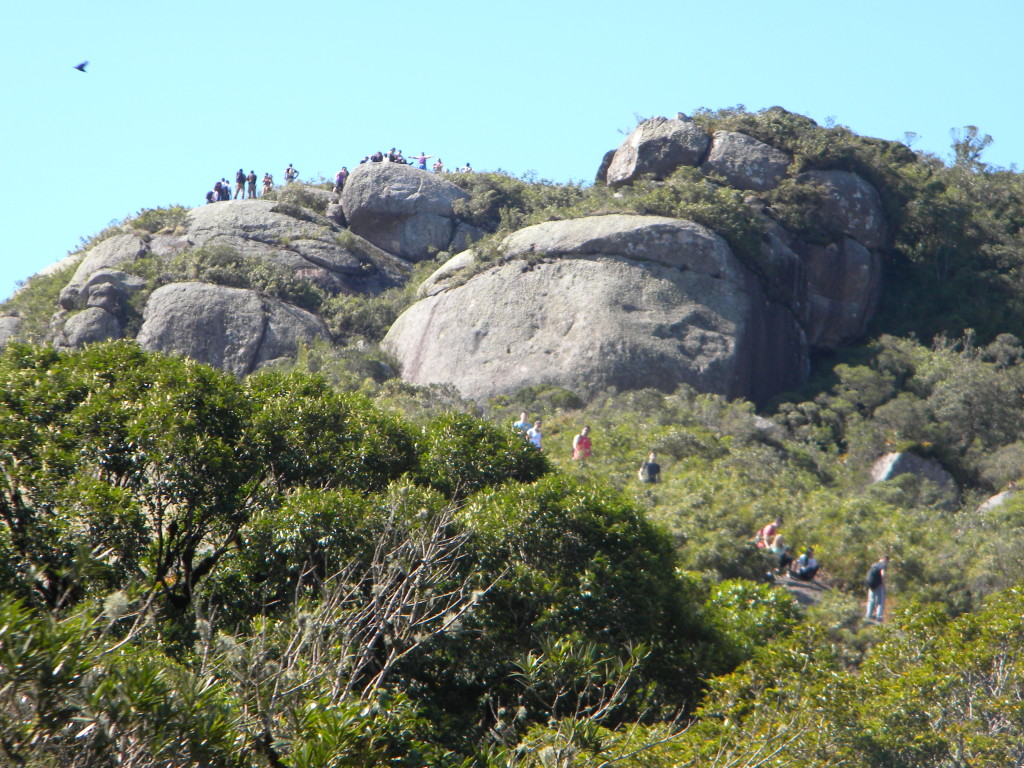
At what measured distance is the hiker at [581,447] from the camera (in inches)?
847

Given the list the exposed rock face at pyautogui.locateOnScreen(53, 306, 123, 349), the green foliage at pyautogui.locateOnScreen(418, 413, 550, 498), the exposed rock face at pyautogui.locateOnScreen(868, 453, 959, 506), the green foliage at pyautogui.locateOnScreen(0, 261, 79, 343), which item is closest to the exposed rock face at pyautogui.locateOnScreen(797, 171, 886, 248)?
the exposed rock face at pyautogui.locateOnScreen(868, 453, 959, 506)

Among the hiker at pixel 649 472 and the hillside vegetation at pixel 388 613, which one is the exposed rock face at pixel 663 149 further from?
the hillside vegetation at pixel 388 613

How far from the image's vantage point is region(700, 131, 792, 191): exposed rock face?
34.1m

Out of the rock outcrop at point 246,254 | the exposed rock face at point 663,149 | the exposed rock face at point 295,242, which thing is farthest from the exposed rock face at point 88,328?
the exposed rock face at point 663,149

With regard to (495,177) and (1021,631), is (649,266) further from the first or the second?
(1021,631)

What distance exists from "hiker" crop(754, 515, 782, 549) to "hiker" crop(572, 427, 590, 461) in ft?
11.8

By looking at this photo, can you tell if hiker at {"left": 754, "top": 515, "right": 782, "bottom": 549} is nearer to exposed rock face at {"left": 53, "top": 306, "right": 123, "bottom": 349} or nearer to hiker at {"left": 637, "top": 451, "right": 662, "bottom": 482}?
hiker at {"left": 637, "top": 451, "right": 662, "bottom": 482}

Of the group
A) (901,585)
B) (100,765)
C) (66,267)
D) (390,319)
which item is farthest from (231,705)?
(66,267)

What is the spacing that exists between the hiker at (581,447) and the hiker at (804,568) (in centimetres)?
447

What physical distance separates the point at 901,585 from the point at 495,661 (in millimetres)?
9782

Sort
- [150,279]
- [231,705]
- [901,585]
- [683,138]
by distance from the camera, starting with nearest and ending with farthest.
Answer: [231,705] → [901,585] → [150,279] → [683,138]

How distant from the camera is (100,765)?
5762mm

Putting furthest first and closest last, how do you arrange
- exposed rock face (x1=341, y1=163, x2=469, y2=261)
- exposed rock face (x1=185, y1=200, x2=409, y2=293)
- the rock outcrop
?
exposed rock face (x1=341, y1=163, x2=469, y2=261) < exposed rock face (x1=185, y1=200, x2=409, y2=293) < the rock outcrop

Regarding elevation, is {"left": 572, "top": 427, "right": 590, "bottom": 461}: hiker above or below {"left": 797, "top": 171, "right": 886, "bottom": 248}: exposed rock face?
below
